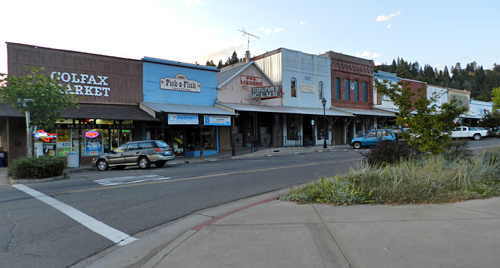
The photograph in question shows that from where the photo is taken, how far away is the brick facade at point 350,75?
3516cm

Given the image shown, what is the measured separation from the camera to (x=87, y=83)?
823 inches

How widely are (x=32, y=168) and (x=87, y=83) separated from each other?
8995 millimetres

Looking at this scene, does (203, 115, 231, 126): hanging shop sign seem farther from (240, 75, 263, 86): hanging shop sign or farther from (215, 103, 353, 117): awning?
(240, 75, 263, 86): hanging shop sign

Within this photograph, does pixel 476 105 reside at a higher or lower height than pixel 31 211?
higher

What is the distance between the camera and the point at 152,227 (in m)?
6.26

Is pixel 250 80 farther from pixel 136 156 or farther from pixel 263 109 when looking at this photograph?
pixel 136 156

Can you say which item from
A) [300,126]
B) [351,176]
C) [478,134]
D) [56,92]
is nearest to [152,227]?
[351,176]

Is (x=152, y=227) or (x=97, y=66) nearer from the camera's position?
(x=152, y=227)

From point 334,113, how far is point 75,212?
1060 inches

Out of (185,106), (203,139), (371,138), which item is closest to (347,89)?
(371,138)

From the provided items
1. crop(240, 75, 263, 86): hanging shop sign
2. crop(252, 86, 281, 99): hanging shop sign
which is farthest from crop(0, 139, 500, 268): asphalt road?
crop(240, 75, 263, 86): hanging shop sign

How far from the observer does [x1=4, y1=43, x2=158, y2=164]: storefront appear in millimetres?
18859

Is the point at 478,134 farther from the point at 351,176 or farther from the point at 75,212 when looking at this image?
the point at 75,212

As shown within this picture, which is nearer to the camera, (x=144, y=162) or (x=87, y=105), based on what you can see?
(x=144, y=162)
